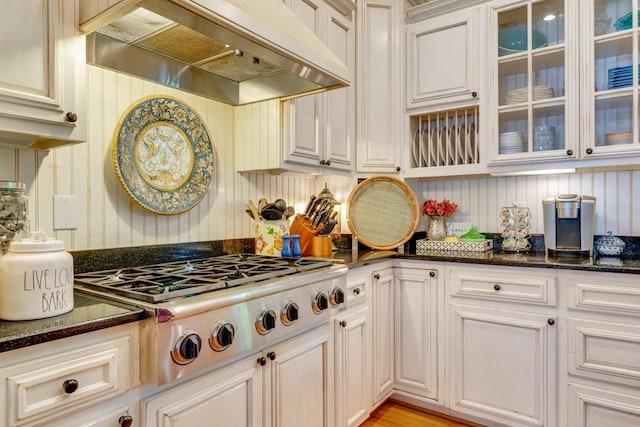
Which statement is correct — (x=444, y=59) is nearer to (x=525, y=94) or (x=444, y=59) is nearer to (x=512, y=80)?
(x=512, y=80)

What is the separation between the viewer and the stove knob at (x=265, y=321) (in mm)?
1218

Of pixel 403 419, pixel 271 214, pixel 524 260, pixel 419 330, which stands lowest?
pixel 403 419

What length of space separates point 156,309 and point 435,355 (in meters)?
1.70

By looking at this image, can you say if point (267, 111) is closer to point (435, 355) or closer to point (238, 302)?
point (238, 302)

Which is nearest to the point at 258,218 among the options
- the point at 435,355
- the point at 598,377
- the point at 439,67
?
the point at 435,355

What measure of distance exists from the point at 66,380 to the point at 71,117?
0.70 meters

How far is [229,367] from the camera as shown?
46.6 inches

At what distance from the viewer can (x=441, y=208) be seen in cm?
257

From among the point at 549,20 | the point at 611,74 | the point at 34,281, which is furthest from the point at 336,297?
the point at 549,20

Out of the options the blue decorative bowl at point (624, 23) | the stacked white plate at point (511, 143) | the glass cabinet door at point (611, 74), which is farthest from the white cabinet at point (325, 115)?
the blue decorative bowl at point (624, 23)

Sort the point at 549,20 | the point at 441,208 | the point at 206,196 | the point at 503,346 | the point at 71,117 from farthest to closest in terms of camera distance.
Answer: the point at 441,208
the point at 549,20
the point at 503,346
the point at 206,196
the point at 71,117

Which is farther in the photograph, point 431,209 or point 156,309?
point 431,209

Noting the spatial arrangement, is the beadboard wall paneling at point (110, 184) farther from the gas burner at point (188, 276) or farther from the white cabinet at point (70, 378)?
the white cabinet at point (70, 378)

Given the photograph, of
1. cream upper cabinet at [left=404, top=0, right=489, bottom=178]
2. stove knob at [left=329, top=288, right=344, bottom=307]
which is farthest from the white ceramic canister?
cream upper cabinet at [left=404, top=0, right=489, bottom=178]
